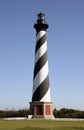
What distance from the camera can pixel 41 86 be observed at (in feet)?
139

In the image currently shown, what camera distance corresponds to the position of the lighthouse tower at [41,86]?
1663 inches

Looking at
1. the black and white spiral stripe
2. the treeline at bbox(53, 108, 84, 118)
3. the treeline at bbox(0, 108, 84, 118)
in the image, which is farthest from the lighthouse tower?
the treeline at bbox(53, 108, 84, 118)

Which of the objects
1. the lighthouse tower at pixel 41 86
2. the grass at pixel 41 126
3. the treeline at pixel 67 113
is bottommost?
the grass at pixel 41 126

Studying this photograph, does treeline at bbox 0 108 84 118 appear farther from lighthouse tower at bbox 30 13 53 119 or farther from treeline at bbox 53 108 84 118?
lighthouse tower at bbox 30 13 53 119

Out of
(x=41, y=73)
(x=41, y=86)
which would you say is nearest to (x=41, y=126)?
(x=41, y=86)

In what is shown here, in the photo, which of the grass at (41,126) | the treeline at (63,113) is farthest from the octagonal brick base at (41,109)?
the grass at (41,126)

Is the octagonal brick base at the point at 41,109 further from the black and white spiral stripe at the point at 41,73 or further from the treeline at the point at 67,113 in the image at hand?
the treeline at the point at 67,113

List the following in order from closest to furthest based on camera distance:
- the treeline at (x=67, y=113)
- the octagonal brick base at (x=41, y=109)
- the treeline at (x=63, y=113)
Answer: the octagonal brick base at (x=41, y=109) → the treeline at (x=67, y=113) → the treeline at (x=63, y=113)

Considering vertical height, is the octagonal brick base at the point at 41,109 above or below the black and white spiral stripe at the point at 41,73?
below

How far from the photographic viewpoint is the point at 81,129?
23188 millimetres

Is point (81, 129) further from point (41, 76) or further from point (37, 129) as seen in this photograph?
point (41, 76)

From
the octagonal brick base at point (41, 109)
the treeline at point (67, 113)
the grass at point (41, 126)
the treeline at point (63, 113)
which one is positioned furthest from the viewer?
the treeline at point (63, 113)

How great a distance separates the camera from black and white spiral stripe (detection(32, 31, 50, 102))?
4228cm

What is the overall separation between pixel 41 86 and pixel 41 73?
2031 mm
